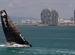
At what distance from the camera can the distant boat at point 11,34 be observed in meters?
90.9

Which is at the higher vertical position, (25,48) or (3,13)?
(3,13)

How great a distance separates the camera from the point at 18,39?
92.4 metres

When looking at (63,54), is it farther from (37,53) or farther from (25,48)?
(25,48)

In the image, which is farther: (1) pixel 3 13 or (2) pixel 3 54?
(1) pixel 3 13

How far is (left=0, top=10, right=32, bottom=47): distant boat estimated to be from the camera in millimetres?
90938

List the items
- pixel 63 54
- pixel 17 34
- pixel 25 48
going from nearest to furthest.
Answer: pixel 63 54, pixel 25 48, pixel 17 34

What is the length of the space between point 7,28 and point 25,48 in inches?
317

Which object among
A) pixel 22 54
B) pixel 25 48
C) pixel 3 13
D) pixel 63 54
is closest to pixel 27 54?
pixel 22 54

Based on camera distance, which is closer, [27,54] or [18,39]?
[27,54]

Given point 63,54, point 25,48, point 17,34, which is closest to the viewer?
point 63,54

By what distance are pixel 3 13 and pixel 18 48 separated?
8.59 m

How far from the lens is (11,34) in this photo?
304 ft

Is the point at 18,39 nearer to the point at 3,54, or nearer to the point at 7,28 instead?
the point at 7,28

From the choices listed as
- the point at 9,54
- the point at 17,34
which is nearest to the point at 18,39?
the point at 17,34
